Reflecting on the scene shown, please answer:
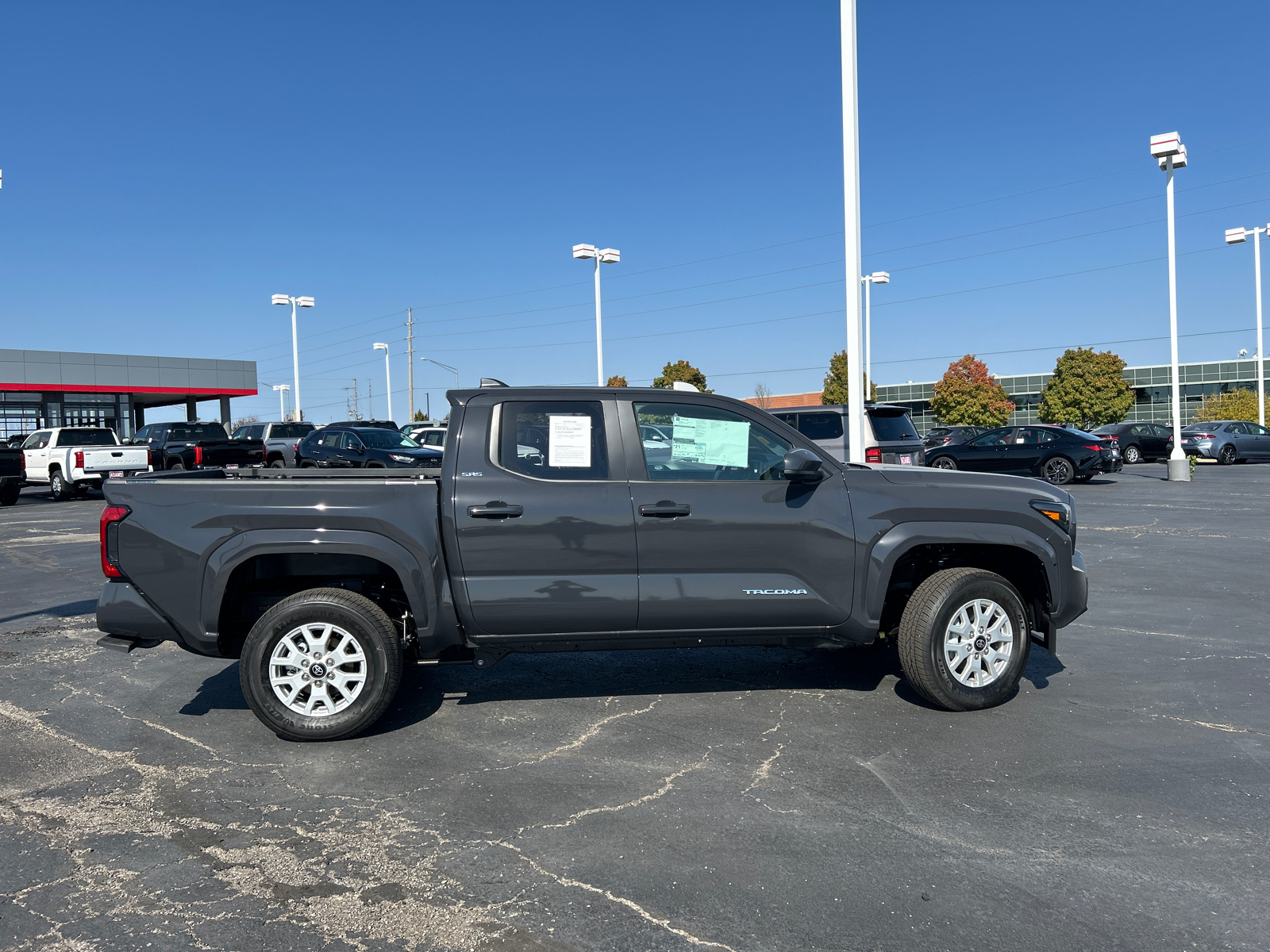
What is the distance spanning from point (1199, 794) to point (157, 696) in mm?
5799

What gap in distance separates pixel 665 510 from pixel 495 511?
91 cm

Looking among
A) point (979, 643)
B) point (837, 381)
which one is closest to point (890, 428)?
point (979, 643)

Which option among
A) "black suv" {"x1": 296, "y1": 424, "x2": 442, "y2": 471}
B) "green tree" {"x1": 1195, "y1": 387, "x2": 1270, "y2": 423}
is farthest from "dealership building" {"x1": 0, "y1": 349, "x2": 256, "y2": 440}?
"green tree" {"x1": 1195, "y1": 387, "x2": 1270, "y2": 423}

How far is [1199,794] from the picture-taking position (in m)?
4.05

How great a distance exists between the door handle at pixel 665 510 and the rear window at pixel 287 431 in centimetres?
2808

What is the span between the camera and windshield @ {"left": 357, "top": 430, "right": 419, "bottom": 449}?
2148cm

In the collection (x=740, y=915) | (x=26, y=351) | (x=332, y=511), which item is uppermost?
(x=26, y=351)

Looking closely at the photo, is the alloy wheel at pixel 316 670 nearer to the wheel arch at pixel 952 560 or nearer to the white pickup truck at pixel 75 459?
the wheel arch at pixel 952 560

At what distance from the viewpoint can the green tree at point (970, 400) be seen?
70500mm

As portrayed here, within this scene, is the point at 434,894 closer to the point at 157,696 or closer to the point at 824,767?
the point at 824,767

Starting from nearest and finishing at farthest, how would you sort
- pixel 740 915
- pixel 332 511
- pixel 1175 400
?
pixel 740 915, pixel 332 511, pixel 1175 400

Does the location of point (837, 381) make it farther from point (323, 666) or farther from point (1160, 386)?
point (323, 666)

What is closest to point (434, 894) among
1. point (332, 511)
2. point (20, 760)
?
point (332, 511)

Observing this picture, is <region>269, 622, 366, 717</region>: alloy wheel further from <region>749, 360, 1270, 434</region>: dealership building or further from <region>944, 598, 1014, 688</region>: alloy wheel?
<region>749, 360, 1270, 434</region>: dealership building
